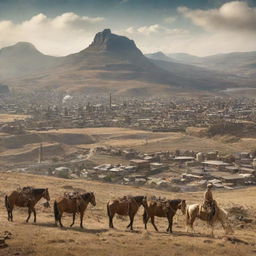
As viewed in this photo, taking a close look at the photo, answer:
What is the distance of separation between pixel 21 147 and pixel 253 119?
9166 cm

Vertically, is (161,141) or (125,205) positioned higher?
(125,205)

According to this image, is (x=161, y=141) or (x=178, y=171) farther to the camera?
(x=161, y=141)

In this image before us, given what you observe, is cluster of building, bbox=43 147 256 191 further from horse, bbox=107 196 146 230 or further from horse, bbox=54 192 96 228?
horse, bbox=54 192 96 228

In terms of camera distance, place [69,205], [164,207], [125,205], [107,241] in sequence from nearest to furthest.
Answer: [107,241] < [69,205] < [164,207] < [125,205]

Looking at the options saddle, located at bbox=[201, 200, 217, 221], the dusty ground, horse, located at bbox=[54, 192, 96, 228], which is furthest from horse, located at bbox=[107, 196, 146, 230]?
saddle, located at bbox=[201, 200, 217, 221]

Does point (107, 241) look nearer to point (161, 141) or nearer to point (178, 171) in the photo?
point (178, 171)

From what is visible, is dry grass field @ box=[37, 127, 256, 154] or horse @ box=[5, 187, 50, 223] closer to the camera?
horse @ box=[5, 187, 50, 223]

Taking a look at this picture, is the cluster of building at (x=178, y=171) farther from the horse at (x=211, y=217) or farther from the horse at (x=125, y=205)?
the horse at (x=125, y=205)

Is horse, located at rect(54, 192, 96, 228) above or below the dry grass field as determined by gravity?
above

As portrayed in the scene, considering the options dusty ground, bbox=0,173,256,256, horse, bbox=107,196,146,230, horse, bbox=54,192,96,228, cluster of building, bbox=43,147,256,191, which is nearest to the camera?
dusty ground, bbox=0,173,256,256

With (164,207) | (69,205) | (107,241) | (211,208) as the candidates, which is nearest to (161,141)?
(164,207)

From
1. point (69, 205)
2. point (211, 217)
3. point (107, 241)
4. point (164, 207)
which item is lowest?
point (107, 241)

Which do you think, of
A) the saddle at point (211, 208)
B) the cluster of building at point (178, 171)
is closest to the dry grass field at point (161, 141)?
the cluster of building at point (178, 171)

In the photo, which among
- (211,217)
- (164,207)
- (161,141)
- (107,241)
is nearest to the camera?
(107,241)
